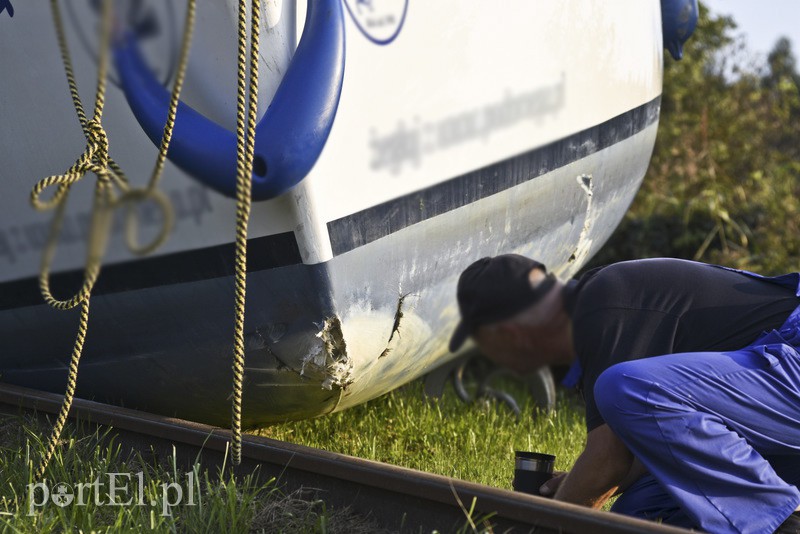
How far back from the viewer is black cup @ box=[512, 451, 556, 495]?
3.34 meters

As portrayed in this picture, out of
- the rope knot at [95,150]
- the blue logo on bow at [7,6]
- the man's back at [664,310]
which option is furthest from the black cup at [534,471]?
the blue logo on bow at [7,6]

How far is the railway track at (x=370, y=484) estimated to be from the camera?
273cm

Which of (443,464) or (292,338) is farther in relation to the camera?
(443,464)

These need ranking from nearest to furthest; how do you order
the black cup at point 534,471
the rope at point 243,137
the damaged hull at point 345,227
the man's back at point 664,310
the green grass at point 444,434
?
1. the man's back at point 664,310
2. the rope at point 243,137
3. the black cup at point 534,471
4. the damaged hull at point 345,227
5. the green grass at point 444,434

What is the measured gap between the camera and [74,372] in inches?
138

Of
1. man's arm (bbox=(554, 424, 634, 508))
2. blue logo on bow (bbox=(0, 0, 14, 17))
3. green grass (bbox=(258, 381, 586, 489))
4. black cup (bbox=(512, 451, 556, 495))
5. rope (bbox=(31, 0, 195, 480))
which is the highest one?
blue logo on bow (bbox=(0, 0, 14, 17))

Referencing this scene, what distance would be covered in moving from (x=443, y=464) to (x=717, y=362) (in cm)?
148

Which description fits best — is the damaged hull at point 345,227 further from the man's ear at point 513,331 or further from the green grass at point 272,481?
the man's ear at point 513,331

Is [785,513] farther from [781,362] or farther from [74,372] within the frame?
[74,372]

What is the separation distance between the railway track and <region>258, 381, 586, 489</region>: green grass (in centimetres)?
82

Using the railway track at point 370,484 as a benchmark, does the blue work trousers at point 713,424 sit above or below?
above

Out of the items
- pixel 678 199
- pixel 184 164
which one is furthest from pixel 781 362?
pixel 678 199

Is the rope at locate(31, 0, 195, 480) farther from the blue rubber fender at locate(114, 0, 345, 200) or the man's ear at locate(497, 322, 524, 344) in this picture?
the man's ear at locate(497, 322, 524, 344)

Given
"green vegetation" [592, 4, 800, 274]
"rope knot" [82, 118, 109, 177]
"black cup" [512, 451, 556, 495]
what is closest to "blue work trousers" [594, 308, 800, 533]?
"black cup" [512, 451, 556, 495]
